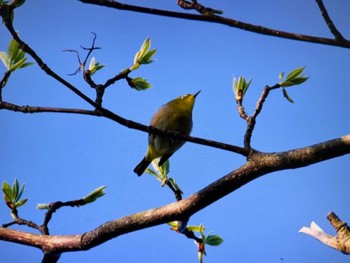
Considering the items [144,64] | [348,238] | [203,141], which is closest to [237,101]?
[144,64]

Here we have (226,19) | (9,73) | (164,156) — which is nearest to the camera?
(226,19)

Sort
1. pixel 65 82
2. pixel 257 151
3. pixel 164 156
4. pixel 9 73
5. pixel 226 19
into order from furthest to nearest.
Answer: pixel 164 156, pixel 9 73, pixel 257 151, pixel 65 82, pixel 226 19

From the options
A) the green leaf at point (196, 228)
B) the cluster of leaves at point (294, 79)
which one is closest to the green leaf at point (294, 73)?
the cluster of leaves at point (294, 79)

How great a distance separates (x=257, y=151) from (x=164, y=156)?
72.6 inches

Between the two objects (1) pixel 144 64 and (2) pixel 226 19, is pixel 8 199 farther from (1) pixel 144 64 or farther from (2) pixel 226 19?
(2) pixel 226 19

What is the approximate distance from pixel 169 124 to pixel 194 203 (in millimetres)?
1963

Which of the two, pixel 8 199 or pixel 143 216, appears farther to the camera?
pixel 8 199

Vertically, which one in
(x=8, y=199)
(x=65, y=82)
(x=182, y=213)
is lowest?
(x=182, y=213)

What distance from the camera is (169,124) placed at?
3.66 metres

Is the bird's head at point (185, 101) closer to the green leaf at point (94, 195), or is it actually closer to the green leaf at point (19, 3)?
the green leaf at point (94, 195)

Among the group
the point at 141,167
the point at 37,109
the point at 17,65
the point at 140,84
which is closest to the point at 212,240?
the point at 140,84

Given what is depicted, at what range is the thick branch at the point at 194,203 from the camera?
1527 millimetres

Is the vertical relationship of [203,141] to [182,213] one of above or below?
above

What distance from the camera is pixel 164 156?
3.49 meters
